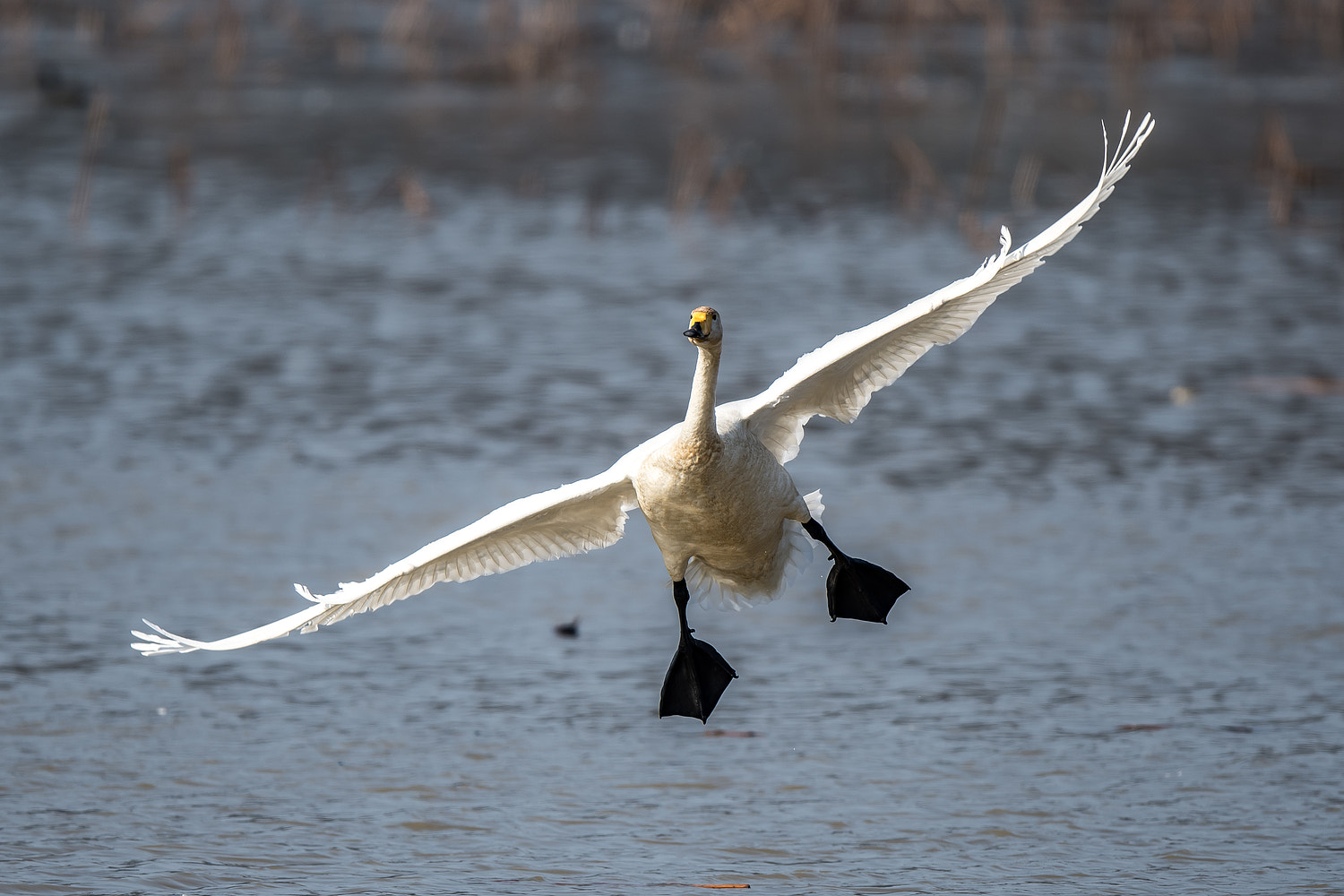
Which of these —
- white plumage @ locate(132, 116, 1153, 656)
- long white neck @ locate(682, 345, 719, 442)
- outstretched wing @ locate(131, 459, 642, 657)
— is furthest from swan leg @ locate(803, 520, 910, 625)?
long white neck @ locate(682, 345, 719, 442)

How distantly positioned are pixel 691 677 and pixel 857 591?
77cm

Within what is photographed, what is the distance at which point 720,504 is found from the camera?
6.80m

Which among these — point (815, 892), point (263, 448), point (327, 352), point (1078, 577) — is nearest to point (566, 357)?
point (327, 352)

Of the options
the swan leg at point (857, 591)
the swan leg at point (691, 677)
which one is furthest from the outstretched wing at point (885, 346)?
the swan leg at point (691, 677)

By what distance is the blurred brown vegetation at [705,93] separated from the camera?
20156 millimetres

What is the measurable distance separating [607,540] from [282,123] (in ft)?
55.2

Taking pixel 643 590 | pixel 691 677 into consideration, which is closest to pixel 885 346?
pixel 691 677

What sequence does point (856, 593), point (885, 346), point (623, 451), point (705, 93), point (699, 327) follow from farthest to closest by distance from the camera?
point (705, 93), point (623, 451), point (856, 593), point (885, 346), point (699, 327)

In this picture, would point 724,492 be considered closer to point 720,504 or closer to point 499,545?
point 720,504

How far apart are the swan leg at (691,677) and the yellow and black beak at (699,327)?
1.19 m

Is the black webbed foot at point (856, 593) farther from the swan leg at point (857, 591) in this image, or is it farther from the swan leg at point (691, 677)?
the swan leg at point (691, 677)

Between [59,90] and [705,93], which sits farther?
[705,93]

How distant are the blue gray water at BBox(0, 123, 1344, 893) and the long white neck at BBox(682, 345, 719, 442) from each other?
1507 mm

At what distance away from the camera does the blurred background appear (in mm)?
7262
